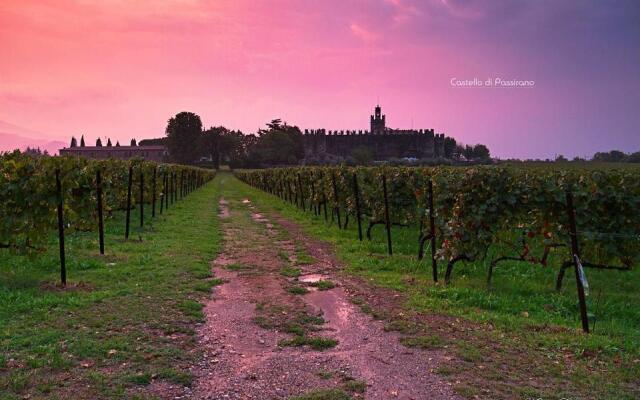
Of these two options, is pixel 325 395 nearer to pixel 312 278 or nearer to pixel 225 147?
pixel 312 278

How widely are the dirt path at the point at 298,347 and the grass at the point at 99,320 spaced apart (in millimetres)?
322

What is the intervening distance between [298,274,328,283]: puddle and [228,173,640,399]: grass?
26.9 inches

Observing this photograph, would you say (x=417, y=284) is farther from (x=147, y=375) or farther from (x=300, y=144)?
(x=300, y=144)

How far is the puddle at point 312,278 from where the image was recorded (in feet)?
28.3

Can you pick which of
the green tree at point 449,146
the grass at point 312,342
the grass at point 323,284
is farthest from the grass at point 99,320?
the green tree at point 449,146

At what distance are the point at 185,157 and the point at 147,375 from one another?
121707mm

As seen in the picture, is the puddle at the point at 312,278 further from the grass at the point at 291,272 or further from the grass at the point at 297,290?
the grass at the point at 297,290

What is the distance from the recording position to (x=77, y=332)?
5500 mm

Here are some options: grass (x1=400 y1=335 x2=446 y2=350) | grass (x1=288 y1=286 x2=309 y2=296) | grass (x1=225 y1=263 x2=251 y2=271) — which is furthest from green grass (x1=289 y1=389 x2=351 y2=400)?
grass (x1=225 y1=263 x2=251 y2=271)

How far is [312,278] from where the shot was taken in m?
8.86

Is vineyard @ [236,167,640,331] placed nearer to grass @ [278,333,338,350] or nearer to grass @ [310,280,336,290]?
grass @ [310,280,336,290]

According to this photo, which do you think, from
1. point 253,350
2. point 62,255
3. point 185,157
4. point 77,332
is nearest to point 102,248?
point 62,255

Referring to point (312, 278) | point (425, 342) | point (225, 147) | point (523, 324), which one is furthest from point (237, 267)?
point (225, 147)

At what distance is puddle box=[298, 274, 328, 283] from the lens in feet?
28.3
